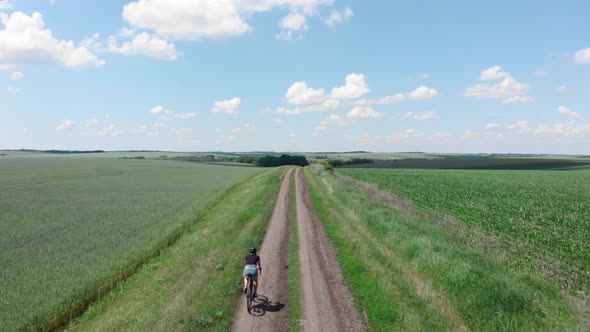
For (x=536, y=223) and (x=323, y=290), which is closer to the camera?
(x=323, y=290)

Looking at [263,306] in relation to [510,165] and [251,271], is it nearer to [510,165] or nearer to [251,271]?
[251,271]

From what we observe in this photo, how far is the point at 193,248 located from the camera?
19.5 m

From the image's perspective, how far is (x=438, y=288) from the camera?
13516 millimetres

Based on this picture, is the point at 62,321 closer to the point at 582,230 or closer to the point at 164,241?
the point at 164,241

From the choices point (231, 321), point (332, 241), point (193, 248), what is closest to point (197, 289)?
point (231, 321)

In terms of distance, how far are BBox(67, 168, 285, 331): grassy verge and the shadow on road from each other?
0.88 metres

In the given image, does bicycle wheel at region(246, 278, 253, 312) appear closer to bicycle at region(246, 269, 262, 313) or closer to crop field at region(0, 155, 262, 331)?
bicycle at region(246, 269, 262, 313)

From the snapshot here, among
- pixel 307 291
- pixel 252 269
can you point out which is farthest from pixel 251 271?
pixel 307 291

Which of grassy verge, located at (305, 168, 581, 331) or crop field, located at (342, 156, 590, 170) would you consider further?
crop field, located at (342, 156, 590, 170)

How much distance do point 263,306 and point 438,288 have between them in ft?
23.3

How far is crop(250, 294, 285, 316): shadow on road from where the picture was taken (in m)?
12.2

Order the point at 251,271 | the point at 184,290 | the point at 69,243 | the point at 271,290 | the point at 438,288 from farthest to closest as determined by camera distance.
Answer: the point at 69,243 → the point at 271,290 → the point at 184,290 → the point at 438,288 → the point at 251,271

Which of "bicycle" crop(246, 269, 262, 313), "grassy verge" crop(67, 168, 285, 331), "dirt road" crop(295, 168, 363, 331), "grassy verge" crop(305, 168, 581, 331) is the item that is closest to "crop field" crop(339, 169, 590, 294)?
"grassy verge" crop(305, 168, 581, 331)

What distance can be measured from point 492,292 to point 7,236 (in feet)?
86.5
